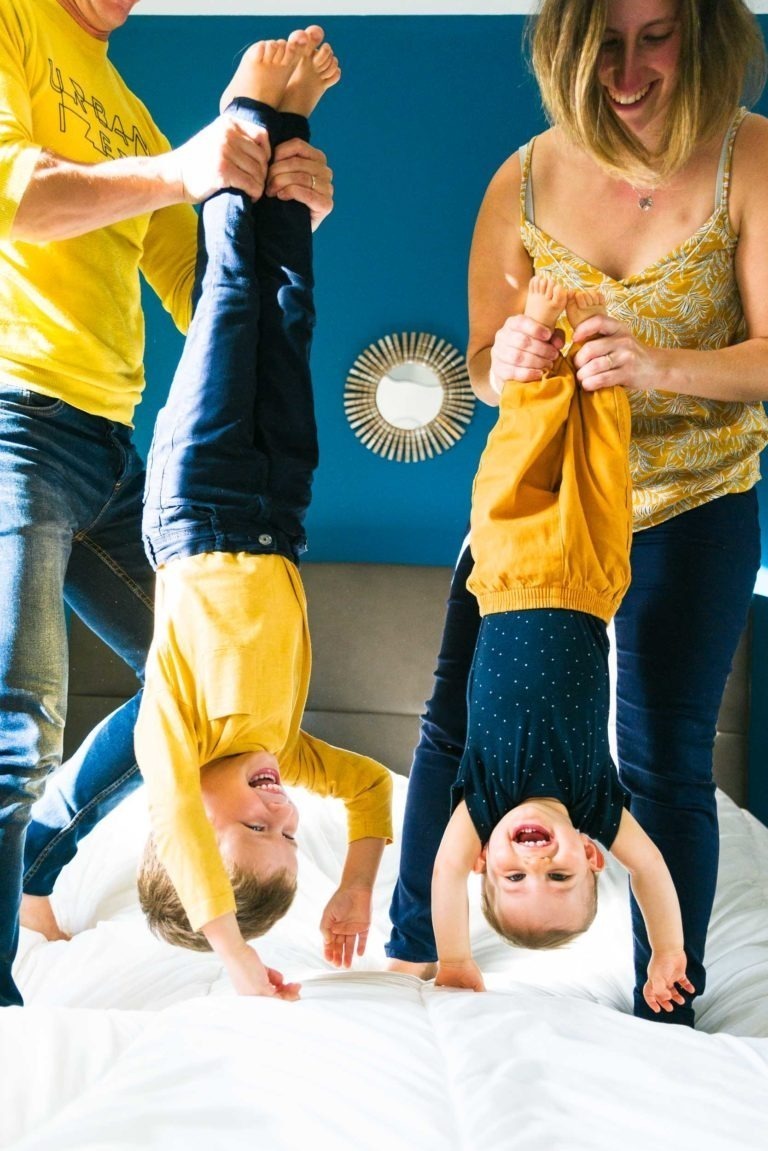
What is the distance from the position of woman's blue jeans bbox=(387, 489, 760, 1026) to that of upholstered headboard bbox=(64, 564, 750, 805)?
148cm

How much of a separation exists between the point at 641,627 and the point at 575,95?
78 cm

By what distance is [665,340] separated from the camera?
1678mm

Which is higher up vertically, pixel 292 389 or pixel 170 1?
pixel 170 1

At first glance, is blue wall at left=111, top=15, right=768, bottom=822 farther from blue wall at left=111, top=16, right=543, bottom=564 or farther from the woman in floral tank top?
the woman in floral tank top

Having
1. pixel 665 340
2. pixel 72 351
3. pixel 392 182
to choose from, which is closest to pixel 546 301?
pixel 665 340

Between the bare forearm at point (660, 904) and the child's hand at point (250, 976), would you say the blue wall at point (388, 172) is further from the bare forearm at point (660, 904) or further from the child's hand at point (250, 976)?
the child's hand at point (250, 976)

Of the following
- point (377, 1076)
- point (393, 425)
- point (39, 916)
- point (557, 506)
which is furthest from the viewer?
point (393, 425)

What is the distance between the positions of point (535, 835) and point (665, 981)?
0.28m

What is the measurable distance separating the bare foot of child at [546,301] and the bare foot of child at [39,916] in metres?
1.40

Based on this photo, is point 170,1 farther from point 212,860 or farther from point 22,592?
point 212,860

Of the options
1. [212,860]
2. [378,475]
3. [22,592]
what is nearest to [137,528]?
[22,592]

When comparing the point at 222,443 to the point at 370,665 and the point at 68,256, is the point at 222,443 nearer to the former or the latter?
the point at 68,256

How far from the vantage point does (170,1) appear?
10.6 ft

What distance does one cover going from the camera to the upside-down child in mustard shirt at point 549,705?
1.53 metres
